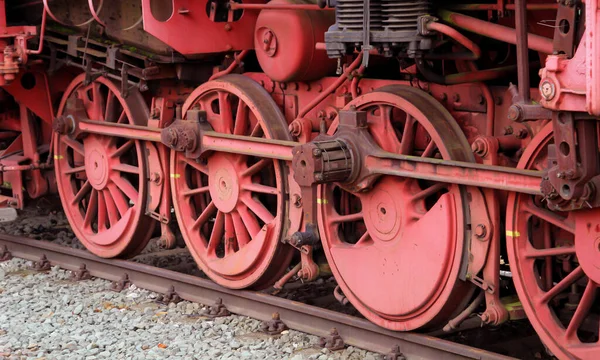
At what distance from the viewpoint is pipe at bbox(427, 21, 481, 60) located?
5.73m

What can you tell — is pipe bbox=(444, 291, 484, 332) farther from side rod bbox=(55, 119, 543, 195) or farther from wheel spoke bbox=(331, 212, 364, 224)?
wheel spoke bbox=(331, 212, 364, 224)

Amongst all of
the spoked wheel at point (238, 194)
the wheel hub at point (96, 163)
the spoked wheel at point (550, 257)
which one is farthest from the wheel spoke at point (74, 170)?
the spoked wheel at point (550, 257)

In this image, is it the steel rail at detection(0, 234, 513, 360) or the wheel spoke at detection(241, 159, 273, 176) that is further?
the wheel spoke at detection(241, 159, 273, 176)

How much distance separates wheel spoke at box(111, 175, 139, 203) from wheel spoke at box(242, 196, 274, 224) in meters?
1.43

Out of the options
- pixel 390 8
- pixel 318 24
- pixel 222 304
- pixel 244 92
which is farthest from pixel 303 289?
pixel 390 8

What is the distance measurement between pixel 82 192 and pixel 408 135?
3772mm

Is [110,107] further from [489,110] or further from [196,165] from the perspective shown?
[489,110]

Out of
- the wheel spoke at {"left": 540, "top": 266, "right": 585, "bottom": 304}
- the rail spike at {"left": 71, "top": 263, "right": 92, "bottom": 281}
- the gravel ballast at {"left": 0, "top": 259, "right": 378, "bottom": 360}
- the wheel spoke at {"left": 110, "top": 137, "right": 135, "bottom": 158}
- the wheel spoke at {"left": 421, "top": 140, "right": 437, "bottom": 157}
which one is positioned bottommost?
the gravel ballast at {"left": 0, "top": 259, "right": 378, "bottom": 360}

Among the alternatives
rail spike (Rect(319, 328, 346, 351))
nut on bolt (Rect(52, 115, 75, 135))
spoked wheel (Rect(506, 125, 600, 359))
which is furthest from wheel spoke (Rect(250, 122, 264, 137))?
spoked wheel (Rect(506, 125, 600, 359))

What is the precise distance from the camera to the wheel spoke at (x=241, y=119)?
7636mm

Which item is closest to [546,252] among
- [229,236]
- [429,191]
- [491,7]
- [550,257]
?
[550,257]

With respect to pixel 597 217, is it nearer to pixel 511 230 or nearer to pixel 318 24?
pixel 511 230

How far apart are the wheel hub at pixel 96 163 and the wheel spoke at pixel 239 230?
157 centimetres

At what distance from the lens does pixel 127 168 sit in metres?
8.72
